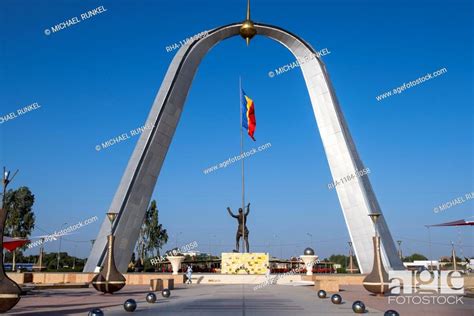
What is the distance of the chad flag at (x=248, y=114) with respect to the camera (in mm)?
28547

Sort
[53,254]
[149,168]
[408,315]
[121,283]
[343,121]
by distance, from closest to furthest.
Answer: [408,315]
[121,283]
[149,168]
[343,121]
[53,254]

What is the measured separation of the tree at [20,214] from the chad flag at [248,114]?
3103cm

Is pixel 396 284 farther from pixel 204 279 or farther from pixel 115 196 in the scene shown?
pixel 115 196

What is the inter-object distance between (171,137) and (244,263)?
28.4ft

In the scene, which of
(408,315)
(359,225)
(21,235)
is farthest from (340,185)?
(21,235)

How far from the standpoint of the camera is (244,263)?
23.8 meters

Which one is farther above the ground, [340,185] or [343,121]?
[343,121]

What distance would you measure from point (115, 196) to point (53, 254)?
6942 centimetres

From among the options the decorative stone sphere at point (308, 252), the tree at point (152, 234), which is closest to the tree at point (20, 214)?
the tree at point (152, 234)

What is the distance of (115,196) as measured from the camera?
2228cm

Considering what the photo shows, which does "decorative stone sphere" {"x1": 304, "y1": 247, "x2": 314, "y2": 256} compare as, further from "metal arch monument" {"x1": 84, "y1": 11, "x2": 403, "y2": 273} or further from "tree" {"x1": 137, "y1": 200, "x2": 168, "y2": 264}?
"tree" {"x1": 137, "y1": 200, "x2": 168, "y2": 264}

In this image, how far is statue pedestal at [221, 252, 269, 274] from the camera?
934 inches

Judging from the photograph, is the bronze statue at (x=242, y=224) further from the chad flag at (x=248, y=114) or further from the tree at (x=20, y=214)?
the tree at (x=20, y=214)

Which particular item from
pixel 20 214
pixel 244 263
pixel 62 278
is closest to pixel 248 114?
pixel 244 263
